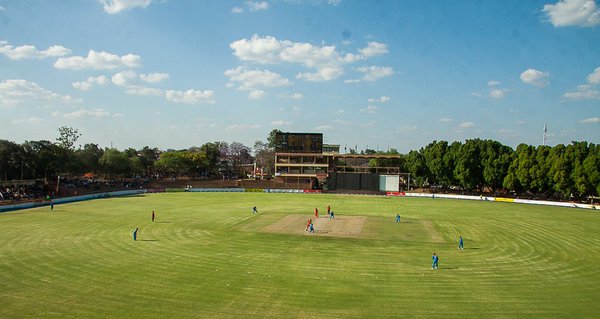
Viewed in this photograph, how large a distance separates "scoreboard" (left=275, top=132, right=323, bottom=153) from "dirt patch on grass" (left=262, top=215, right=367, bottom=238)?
63.9 metres

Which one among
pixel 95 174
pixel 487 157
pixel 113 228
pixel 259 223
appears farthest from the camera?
pixel 95 174

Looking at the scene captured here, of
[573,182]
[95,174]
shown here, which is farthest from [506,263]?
[95,174]

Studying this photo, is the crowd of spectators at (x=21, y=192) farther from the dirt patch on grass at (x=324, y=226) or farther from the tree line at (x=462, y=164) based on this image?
the dirt patch on grass at (x=324, y=226)

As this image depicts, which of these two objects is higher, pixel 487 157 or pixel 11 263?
pixel 487 157

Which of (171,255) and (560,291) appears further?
(171,255)

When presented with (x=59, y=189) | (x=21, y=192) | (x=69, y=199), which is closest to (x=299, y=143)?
(x=59, y=189)

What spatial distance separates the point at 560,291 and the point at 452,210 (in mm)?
46822

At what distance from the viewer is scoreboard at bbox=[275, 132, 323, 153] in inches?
4857

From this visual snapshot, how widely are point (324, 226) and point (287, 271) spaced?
70.6 ft

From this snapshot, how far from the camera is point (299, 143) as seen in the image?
406 feet

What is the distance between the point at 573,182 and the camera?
81125mm

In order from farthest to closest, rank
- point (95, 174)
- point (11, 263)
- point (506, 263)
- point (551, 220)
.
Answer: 1. point (95, 174)
2. point (551, 220)
3. point (506, 263)
4. point (11, 263)

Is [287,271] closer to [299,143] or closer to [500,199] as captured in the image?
[500,199]

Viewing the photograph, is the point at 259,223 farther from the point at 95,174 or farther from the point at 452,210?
the point at 95,174
